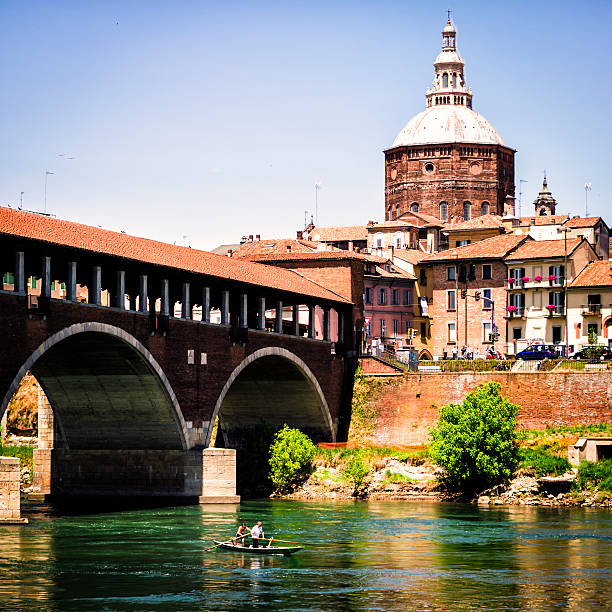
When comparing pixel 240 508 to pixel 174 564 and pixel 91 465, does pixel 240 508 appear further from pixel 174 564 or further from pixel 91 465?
pixel 174 564

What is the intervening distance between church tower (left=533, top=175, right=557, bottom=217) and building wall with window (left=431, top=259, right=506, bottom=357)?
41.9 meters

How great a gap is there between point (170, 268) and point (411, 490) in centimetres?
1966

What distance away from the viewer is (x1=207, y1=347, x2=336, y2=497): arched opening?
84.8m

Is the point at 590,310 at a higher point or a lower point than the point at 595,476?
higher

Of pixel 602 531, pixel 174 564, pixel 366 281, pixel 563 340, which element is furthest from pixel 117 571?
pixel 366 281

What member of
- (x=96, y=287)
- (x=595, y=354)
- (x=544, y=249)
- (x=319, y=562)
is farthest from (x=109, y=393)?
(x=544, y=249)

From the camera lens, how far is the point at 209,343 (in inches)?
2992

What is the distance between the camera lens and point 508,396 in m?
88.6

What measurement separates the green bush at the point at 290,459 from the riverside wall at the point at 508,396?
9124 millimetres

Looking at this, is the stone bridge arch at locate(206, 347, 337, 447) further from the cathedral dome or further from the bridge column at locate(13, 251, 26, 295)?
the cathedral dome

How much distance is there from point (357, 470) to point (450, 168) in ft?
254

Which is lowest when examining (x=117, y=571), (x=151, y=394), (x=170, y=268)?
(x=117, y=571)

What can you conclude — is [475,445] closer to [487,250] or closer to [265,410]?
[265,410]

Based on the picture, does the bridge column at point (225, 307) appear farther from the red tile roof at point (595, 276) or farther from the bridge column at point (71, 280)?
the red tile roof at point (595, 276)
